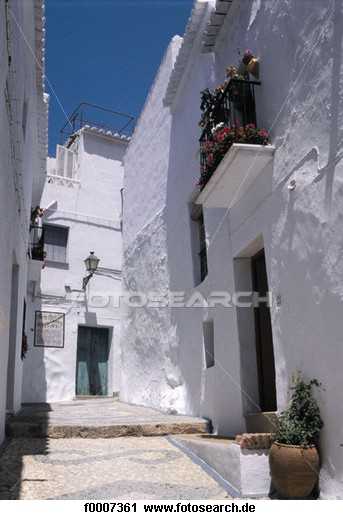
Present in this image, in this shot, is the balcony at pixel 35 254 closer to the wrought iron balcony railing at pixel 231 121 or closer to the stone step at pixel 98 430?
the stone step at pixel 98 430

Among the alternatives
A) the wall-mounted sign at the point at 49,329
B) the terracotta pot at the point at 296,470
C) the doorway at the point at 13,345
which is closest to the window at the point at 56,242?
the wall-mounted sign at the point at 49,329

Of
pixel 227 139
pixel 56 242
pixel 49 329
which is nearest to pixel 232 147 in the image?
pixel 227 139

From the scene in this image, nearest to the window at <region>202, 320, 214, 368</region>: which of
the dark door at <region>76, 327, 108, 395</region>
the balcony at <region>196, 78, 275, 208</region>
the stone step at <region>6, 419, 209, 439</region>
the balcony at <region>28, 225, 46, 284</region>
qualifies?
the stone step at <region>6, 419, 209, 439</region>

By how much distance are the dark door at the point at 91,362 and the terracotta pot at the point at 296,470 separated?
955cm

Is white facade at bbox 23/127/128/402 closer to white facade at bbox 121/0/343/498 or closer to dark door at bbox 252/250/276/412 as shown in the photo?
white facade at bbox 121/0/343/498

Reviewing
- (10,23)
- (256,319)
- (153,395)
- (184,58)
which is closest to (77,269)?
(153,395)

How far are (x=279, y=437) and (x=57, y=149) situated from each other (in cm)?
1222

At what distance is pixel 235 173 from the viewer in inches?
216

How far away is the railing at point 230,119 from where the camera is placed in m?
5.44

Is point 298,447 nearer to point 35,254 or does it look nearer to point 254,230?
point 254,230

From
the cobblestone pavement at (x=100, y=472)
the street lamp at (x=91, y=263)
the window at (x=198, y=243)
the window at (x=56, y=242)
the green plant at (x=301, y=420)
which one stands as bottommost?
the cobblestone pavement at (x=100, y=472)

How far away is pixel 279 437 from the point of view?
4.05 meters

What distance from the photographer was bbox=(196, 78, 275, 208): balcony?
5266 millimetres
